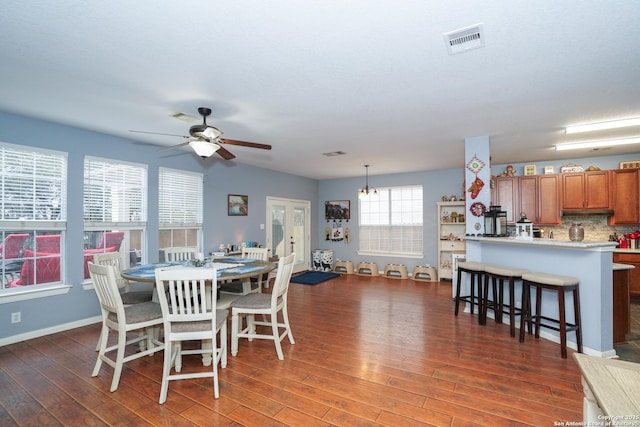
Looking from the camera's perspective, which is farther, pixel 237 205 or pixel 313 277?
pixel 313 277

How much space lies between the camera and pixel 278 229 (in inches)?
288

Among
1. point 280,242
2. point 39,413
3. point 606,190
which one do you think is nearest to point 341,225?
point 280,242

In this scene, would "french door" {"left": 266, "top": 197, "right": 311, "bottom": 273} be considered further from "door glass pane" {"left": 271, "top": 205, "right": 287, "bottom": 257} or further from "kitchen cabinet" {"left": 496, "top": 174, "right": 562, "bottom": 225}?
"kitchen cabinet" {"left": 496, "top": 174, "right": 562, "bottom": 225}

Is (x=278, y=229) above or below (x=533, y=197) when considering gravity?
below

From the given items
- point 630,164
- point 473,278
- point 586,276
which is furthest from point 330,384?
point 630,164

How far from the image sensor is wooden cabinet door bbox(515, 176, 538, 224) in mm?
5617

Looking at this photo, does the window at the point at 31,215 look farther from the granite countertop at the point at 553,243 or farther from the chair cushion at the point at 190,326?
the granite countertop at the point at 553,243

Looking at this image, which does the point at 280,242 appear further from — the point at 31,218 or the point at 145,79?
the point at 145,79

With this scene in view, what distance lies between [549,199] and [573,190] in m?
0.39

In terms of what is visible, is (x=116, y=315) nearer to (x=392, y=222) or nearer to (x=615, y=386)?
(x=615, y=386)

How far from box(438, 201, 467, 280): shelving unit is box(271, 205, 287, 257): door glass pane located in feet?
12.1

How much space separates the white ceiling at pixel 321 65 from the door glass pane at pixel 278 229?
332cm

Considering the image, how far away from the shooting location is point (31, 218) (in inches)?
137

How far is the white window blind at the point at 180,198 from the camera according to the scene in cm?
483
